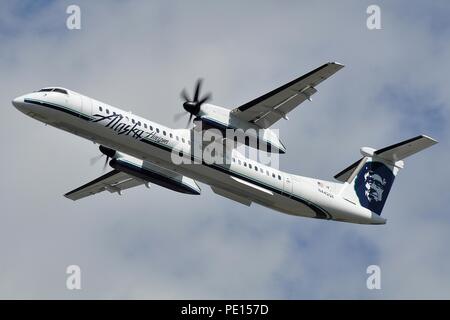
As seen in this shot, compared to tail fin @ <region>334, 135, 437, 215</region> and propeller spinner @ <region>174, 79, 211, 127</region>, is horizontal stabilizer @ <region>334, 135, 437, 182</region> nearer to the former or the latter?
tail fin @ <region>334, 135, 437, 215</region>

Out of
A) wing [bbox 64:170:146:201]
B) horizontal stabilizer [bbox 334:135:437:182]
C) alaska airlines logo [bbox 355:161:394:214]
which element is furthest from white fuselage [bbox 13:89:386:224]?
wing [bbox 64:170:146:201]

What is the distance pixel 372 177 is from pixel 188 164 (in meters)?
7.27

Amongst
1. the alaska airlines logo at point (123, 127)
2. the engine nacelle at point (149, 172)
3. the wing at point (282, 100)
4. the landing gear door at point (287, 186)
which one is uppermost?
the wing at point (282, 100)

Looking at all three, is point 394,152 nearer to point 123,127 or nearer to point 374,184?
point 374,184

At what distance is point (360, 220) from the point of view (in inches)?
1158

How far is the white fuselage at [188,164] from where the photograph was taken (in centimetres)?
2549

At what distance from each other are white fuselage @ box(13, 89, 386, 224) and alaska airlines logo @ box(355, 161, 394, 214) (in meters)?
0.62

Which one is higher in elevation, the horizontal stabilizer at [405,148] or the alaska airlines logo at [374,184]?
the horizontal stabilizer at [405,148]

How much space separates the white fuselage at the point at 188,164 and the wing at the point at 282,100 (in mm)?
1551

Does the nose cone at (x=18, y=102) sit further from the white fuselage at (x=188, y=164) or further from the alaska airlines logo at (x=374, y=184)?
the alaska airlines logo at (x=374, y=184)

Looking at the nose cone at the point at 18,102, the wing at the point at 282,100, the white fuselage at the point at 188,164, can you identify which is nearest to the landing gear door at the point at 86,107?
the white fuselage at the point at 188,164

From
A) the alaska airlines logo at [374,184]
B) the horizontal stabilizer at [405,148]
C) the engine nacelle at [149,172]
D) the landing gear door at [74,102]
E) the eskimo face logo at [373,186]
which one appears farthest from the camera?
the eskimo face logo at [373,186]
